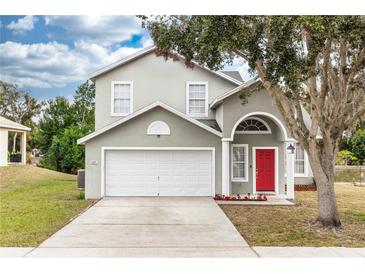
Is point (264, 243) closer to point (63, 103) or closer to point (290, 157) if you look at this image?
point (290, 157)

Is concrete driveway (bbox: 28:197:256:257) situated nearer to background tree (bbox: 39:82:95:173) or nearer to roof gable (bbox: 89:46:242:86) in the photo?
roof gable (bbox: 89:46:242:86)

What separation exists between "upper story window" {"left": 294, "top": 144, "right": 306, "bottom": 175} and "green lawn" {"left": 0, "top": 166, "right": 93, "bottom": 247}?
9.66 m

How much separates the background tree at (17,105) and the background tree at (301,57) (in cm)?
1742

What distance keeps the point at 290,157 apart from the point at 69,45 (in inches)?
403

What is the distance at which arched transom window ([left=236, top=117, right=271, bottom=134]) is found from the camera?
16406mm

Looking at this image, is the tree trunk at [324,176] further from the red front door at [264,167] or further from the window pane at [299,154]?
the window pane at [299,154]

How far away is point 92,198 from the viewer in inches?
591

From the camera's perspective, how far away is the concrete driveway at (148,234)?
7648 millimetres

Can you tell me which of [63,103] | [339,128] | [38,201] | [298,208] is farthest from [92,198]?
[63,103]

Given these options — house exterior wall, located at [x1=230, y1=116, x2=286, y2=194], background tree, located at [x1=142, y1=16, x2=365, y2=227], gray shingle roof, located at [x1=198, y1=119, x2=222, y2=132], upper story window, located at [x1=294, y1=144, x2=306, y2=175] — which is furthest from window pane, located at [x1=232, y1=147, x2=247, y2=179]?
background tree, located at [x1=142, y1=16, x2=365, y2=227]

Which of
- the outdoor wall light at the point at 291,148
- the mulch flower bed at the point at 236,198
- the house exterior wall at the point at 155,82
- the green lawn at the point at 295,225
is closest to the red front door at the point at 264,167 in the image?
the outdoor wall light at the point at 291,148

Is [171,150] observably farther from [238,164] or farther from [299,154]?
[299,154]

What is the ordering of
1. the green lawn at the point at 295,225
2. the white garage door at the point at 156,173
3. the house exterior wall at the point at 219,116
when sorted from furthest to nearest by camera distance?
the house exterior wall at the point at 219,116 < the white garage door at the point at 156,173 < the green lawn at the point at 295,225

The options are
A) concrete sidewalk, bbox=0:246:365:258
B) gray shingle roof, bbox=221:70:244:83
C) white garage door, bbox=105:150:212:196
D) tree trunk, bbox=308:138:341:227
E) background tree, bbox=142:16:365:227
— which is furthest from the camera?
gray shingle roof, bbox=221:70:244:83
